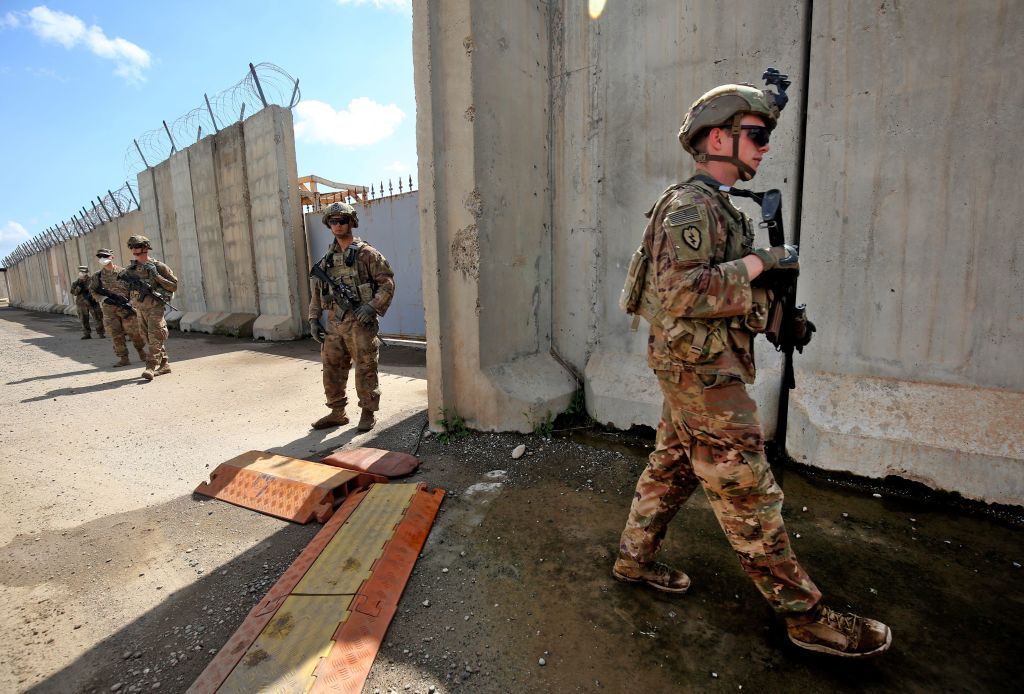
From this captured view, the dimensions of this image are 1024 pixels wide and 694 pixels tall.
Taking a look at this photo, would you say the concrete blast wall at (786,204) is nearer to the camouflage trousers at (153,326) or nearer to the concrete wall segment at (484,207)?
the concrete wall segment at (484,207)

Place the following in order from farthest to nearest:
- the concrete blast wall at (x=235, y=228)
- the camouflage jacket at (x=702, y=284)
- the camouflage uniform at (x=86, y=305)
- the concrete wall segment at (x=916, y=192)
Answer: the camouflage uniform at (x=86, y=305)
the concrete blast wall at (x=235, y=228)
the concrete wall segment at (x=916, y=192)
the camouflage jacket at (x=702, y=284)

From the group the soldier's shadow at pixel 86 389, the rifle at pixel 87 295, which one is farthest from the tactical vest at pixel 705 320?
the rifle at pixel 87 295

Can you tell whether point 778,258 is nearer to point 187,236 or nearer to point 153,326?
point 153,326

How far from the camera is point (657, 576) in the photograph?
193cm

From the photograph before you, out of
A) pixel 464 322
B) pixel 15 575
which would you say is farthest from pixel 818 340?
pixel 15 575

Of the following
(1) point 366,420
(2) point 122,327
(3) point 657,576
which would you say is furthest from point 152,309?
(3) point 657,576

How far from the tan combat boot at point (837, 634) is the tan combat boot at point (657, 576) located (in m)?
0.40

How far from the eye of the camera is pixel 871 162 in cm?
268

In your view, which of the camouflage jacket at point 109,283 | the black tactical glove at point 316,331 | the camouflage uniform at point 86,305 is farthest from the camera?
the camouflage uniform at point 86,305

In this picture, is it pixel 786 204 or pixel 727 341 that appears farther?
pixel 786 204

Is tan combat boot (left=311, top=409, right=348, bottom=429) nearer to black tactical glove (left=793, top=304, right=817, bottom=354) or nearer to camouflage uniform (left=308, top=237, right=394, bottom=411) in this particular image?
camouflage uniform (left=308, top=237, right=394, bottom=411)

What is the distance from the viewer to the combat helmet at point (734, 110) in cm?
159

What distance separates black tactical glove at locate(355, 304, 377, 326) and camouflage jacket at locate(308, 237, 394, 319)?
0.08 meters

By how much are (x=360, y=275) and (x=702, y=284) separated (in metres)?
3.15
